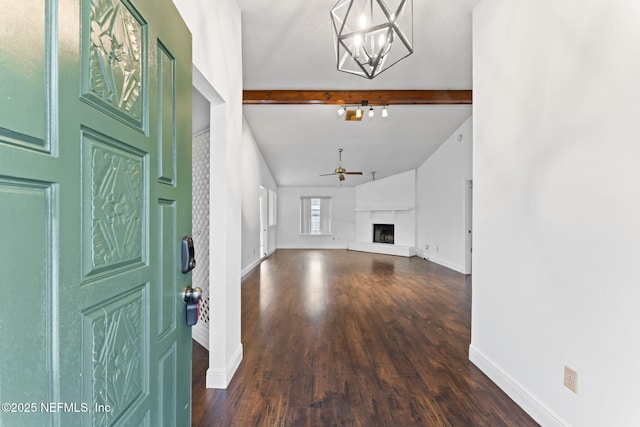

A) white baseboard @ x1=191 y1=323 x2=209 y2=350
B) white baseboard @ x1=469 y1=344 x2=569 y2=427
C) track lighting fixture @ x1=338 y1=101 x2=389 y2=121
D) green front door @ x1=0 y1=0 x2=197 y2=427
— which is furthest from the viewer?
track lighting fixture @ x1=338 y1=101 x2=389 y2=121

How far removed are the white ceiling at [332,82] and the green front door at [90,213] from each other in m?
2.14

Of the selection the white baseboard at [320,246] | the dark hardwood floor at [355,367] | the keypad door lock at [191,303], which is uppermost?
the keypad door lock at [191,303]

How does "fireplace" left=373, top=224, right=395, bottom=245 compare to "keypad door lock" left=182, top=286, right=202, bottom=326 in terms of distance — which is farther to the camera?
"fireplace" left=373, top=224, right=395, bottom=245

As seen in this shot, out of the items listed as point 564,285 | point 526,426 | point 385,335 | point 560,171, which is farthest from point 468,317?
point 560,171

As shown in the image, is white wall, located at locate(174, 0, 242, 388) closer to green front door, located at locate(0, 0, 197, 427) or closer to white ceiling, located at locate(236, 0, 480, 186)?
white ceiling, located at locate(236, 0, 480, 186)

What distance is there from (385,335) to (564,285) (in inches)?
69.8

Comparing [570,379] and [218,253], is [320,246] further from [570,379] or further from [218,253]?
[570,379]

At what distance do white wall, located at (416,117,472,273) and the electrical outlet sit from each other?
15.5ft

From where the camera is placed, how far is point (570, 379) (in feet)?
5.43

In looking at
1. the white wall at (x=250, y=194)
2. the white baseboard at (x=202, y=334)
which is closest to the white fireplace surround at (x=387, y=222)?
the white wall at (x=250, y=194)

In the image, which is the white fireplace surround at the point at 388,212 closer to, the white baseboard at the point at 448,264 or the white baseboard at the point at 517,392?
the white baseboard at the point at 448,264

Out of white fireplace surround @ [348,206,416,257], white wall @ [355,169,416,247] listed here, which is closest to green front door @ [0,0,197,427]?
white fireplace surround @ [348,206,416,257]

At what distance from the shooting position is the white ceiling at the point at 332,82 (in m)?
2.79

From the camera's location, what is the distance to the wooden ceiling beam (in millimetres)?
4793
